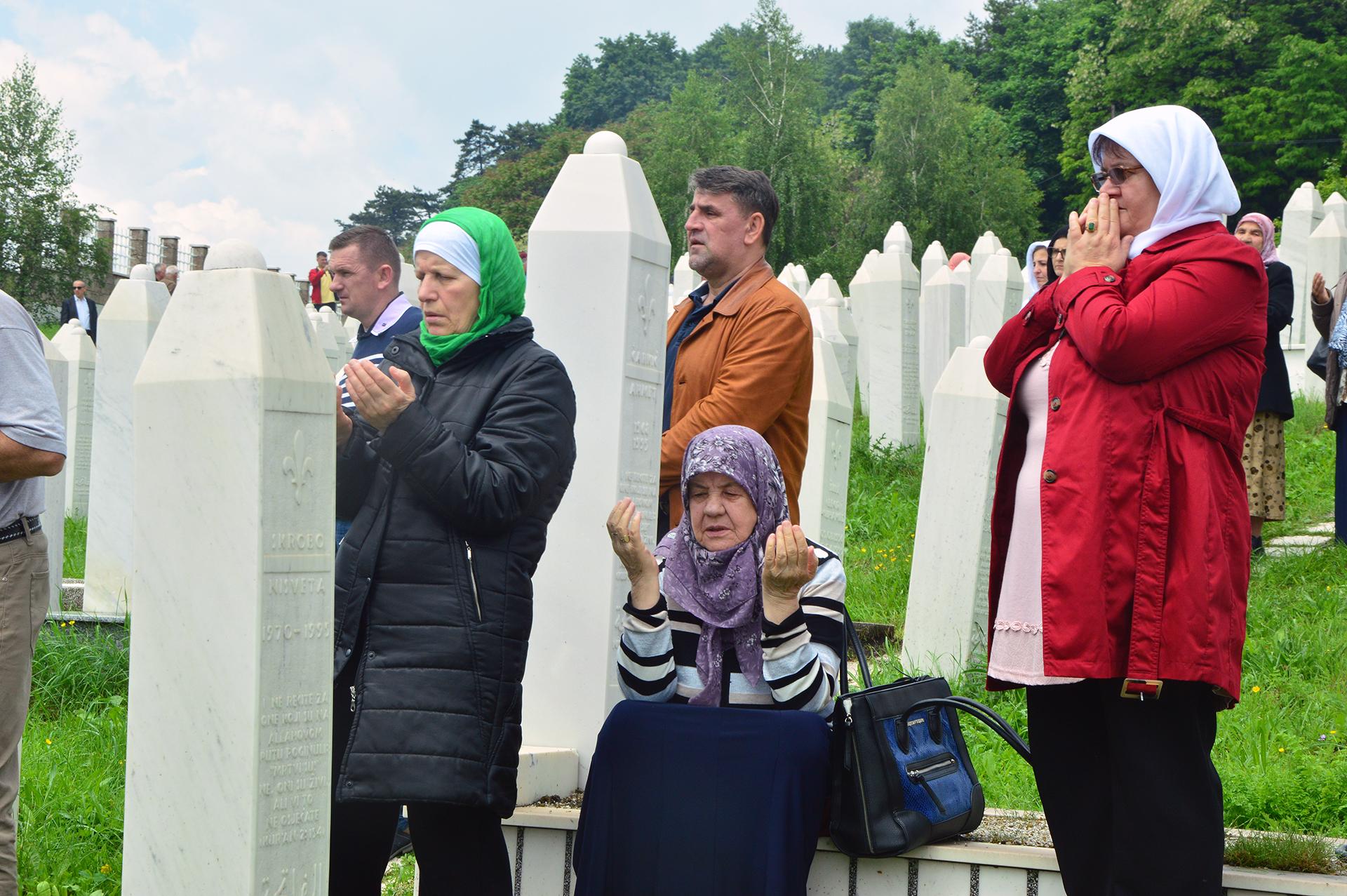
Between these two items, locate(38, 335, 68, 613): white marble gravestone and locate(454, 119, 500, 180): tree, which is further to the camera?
locate(454, 119, 500, 180): tree

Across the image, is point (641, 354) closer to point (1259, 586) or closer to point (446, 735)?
point (446, 735)

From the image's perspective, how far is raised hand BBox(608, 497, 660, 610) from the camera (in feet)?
12.4

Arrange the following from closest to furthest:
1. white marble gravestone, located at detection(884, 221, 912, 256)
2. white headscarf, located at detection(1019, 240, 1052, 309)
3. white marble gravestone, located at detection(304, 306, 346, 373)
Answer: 1. white headscarf, located at detection(1019, 240, 1052, 309)
2. white marble gravestone, located at detection(304, 306, 346, 373)
3. white marble gravestone, located at detection(884, 221, 912, 256)

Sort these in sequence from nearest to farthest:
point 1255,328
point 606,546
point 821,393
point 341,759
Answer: point 1255,328 → point 341,759 → point 606,546 → point 821,393

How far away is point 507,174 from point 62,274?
21.9m

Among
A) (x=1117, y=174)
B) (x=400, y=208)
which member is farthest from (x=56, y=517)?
(x=400, y=208)

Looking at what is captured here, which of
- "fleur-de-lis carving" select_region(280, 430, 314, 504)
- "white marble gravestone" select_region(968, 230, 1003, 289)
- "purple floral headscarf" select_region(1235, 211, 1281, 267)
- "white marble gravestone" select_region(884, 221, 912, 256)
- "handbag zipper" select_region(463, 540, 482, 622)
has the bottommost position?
"handbag zipper" select_region(463, 540, 482, 622)

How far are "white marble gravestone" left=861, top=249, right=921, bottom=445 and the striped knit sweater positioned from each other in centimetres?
869

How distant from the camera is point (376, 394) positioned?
3.42 metres

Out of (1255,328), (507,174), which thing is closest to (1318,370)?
(1255,328)

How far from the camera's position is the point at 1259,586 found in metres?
7.84

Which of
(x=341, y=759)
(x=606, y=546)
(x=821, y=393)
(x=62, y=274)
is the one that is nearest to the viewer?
(x=341, y=759)

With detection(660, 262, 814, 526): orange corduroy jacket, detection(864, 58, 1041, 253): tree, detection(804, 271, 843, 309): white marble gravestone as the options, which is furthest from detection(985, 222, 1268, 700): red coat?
detection(864, 58, 1041, 253): tree

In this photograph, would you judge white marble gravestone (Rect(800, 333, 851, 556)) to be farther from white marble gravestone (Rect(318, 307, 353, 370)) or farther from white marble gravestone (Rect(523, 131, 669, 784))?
white marble gravestone (Rect(318, 307, 353, 370))
